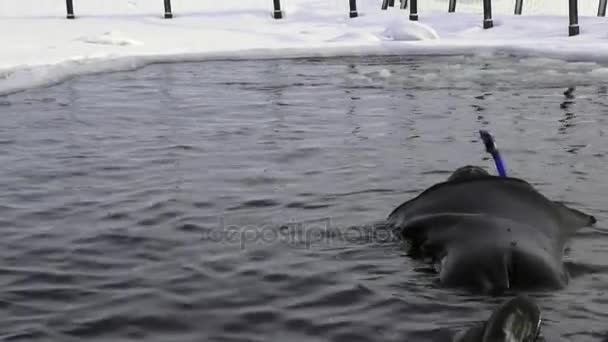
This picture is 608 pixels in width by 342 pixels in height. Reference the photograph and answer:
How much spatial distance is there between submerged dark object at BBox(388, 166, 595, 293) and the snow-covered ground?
7.20 meters

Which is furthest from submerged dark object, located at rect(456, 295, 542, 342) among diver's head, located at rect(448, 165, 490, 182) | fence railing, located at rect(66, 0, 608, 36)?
fence railing, located at rect(66, 0, 608, 36)

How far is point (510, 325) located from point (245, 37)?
13.9 metres

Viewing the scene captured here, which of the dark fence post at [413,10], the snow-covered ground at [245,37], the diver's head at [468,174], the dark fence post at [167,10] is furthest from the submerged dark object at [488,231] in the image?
the dark fence post at [167,10]

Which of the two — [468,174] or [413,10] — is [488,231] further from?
[413,10]

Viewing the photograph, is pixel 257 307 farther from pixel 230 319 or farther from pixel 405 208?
pixel 405 208

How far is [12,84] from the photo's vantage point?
11133mm

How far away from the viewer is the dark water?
3.93 m

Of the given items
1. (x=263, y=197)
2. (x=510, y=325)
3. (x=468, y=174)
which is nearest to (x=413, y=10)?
(x=263, y=197)

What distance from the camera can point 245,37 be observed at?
16734 mm

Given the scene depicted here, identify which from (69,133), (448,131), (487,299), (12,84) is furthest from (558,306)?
(12,84)

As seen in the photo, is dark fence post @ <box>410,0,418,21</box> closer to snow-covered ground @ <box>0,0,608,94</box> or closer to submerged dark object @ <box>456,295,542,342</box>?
snow-covered ground @ <box>0,0,608,94</box>

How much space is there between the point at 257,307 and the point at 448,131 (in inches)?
174

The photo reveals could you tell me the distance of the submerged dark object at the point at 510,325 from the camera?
321 cm

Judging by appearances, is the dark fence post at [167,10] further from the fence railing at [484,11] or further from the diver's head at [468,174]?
the diver's head at [468,174]
